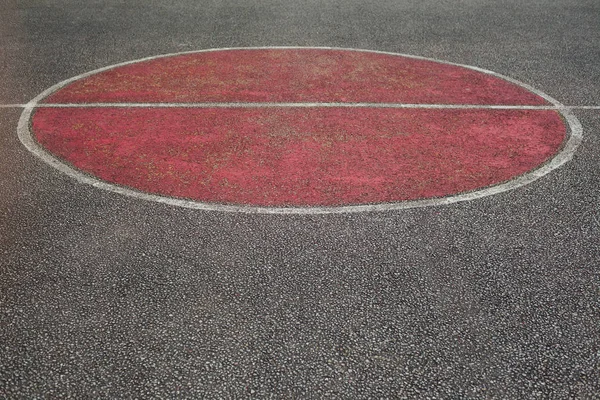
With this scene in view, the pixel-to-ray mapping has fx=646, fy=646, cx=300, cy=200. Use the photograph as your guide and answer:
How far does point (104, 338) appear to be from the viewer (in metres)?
3.42

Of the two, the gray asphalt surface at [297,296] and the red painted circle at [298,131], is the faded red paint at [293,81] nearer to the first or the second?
the red painted circle at [298,131]

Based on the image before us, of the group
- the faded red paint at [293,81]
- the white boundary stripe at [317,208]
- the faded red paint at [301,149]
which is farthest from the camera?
the faded red paint at [293,81]

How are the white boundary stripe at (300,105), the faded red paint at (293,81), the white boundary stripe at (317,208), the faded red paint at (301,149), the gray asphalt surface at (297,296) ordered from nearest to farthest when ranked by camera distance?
the gray asphalt surface at (297,296) < the white boundary stripe at (317,208) < the faded red paint at (301,149) < the white boundary stripe at (300,105) < the faded red paint at (293,81)

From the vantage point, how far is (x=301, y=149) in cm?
586

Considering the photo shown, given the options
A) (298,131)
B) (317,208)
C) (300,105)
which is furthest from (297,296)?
(300,105)

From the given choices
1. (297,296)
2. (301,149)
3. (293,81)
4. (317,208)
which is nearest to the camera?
(297,296)

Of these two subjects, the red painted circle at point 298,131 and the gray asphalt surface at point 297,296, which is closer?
the gray asphalt surface at point 297,296

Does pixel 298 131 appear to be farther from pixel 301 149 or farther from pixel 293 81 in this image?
pixel 293 81

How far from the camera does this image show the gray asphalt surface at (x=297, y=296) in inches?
124

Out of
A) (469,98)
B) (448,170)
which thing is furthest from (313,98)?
(448,170)

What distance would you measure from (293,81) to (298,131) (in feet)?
5.27

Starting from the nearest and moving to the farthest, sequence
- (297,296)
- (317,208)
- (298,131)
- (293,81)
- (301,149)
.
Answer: (297,296) → (317,208) → (301,149) → (298,131) → (293,81)

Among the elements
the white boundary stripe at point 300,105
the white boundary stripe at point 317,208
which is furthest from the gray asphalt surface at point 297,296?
the white boundary stripe at point 300,105

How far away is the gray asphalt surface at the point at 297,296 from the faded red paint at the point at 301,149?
1.10 feet
